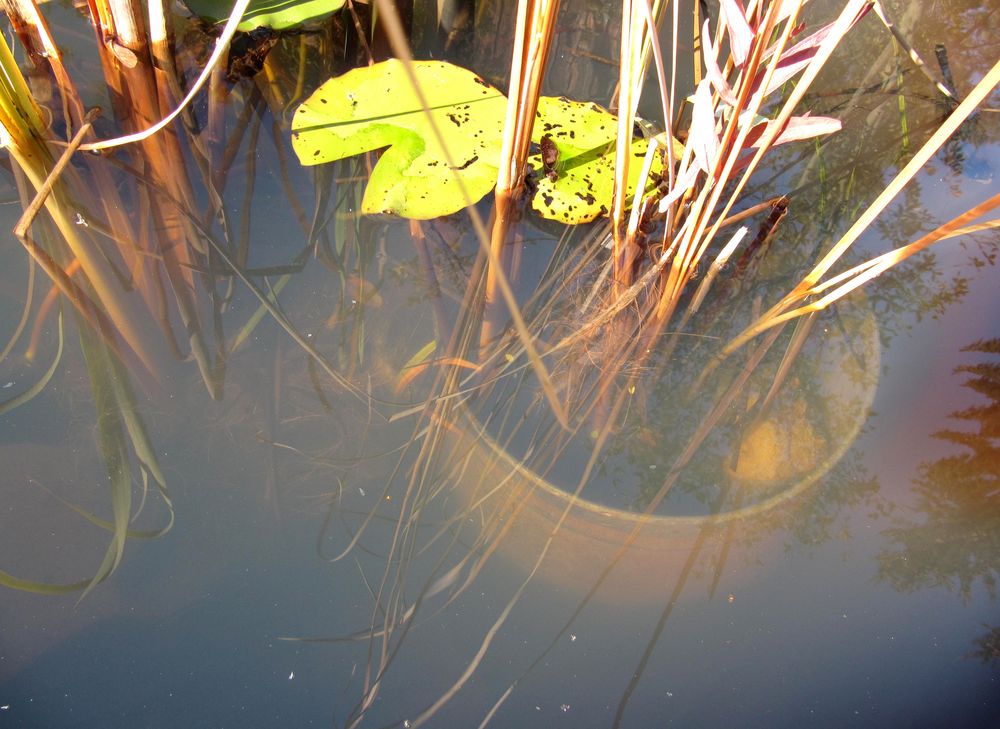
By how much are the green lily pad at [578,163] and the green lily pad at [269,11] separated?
1.57ft

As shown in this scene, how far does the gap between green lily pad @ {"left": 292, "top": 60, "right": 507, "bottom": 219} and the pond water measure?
0.12 meters

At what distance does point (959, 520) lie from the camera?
123cm

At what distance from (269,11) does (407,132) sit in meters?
0.37

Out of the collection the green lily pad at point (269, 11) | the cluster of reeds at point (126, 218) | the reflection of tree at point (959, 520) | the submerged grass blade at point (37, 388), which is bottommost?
the reflection of tree at point (959, 520)

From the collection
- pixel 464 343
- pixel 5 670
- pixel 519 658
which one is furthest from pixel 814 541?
pixel 5 670

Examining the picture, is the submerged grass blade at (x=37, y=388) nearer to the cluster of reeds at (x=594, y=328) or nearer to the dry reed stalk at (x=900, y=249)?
the cluster of reeds at (x=594, y=328)

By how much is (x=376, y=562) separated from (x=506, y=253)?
62 cm

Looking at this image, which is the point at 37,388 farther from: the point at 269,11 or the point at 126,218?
the point at 269,11

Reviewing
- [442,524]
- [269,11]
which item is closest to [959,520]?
[442,524]

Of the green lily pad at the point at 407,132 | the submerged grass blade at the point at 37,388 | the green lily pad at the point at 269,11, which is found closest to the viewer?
the submerged grass blade at the point at 37,388

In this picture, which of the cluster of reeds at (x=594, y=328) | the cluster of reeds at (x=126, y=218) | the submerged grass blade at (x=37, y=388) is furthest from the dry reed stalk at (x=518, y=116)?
the submerged grass blade at (x=37, y=388)

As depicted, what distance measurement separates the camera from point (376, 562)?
110cm

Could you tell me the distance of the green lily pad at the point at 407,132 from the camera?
1.23 metres

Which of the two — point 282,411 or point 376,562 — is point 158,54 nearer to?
point 282,411
